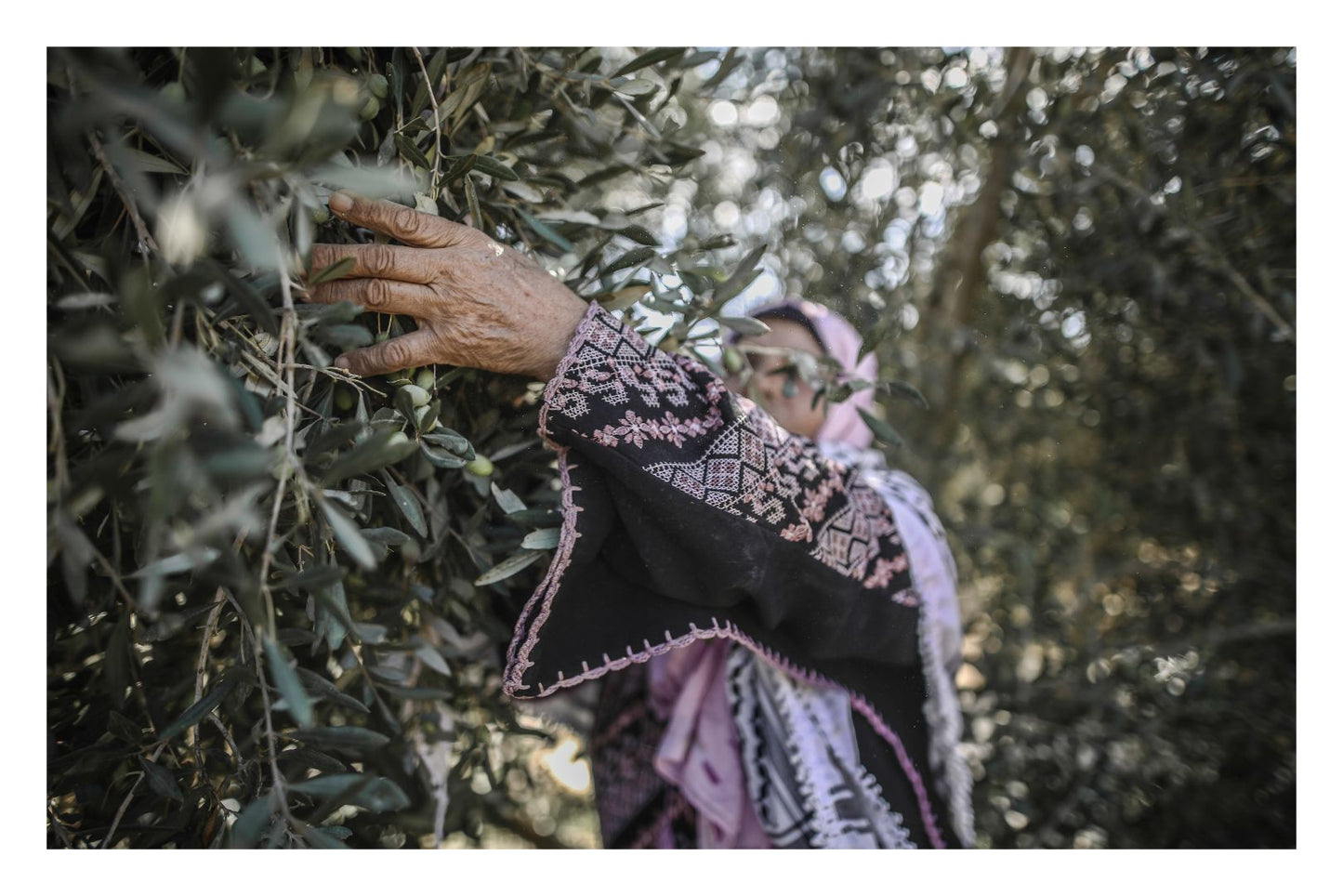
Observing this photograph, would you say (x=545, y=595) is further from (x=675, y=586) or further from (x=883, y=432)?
(x=883, y=432)

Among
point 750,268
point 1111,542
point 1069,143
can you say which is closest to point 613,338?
point 750,268

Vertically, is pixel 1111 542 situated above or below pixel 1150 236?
below

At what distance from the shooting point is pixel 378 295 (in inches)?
32.0

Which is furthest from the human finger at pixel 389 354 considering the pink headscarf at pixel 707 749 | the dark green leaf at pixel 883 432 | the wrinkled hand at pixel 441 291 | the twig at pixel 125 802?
the pink headscarf at pixel 707 749

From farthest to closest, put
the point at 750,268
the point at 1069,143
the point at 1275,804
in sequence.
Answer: the point at 1275,804 → the point at 1069,143 → the point at 750,268

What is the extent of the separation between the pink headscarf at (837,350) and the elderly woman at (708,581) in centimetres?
1

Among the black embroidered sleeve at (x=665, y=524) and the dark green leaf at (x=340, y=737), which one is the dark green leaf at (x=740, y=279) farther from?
the dark green leaf at (x=340, y=737)

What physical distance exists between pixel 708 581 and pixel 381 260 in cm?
55

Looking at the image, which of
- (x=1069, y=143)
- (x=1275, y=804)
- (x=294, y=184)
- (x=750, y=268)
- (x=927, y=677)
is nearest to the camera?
(x=294, y=184)

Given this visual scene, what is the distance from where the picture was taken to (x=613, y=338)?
97 centimetres

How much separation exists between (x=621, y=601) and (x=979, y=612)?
1.63 meters

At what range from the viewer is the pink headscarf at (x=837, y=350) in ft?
5.57

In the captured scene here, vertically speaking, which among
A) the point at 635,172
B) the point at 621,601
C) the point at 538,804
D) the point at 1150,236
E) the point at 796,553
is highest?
the point at 1150,236

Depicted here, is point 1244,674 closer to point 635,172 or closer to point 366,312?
point 635,172
